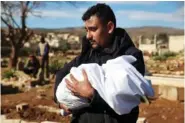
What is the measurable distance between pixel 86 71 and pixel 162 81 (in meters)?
7.70

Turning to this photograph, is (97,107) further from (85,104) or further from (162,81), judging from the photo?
(162,81)

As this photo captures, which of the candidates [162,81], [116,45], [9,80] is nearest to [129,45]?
[116,45]

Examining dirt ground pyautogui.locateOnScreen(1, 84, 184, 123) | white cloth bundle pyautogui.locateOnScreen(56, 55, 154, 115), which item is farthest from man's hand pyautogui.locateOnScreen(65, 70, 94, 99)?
dirt ground pyautogui.locateOnScreen(1, 84, 184, 123)

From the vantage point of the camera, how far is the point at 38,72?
12.4 meters

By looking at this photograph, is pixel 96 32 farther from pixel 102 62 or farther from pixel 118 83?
pixel 118 83

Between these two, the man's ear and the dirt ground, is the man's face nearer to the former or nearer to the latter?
the man's ear

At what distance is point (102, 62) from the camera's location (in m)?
2.37

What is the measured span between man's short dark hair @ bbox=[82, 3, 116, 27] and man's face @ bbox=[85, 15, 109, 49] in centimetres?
2

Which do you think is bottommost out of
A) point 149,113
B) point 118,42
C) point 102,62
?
point 149,113

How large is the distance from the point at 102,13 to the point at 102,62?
276mm

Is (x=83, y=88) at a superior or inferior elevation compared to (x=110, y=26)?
inferior

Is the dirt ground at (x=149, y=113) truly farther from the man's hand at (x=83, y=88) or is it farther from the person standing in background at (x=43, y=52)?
the person standing in background at (x=43, y=52)

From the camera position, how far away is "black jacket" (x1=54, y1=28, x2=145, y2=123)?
2270 mm

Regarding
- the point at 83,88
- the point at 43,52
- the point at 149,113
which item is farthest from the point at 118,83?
the point at 43,52
